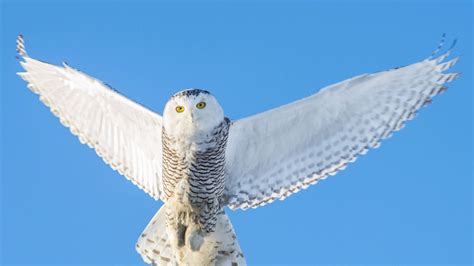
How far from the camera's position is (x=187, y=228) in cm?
964

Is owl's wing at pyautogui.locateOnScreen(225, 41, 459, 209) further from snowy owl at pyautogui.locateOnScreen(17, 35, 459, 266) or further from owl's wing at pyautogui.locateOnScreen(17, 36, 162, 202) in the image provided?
owl's wing at pyautogui.locateOnScreen(17, 36, 162, 202)

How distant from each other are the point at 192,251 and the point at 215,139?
4.17 feet

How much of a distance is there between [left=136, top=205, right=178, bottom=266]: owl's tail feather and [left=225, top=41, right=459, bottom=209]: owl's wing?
752mm

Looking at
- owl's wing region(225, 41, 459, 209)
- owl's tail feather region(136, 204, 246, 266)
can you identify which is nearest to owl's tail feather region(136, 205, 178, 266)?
owl's tail feather region(136, 204, 246, 266)

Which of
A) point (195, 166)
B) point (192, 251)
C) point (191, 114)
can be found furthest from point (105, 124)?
point (191, 114)

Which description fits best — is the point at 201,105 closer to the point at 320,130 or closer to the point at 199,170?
the point at 199,170

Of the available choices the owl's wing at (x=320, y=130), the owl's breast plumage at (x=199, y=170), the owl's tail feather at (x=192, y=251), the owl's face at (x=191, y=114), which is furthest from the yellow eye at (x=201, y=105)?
the owl's tail feather at (x=192, y=251)

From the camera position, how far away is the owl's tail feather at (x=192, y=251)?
384 inches

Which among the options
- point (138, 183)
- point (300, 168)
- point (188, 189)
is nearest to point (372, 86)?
point (300, 168)

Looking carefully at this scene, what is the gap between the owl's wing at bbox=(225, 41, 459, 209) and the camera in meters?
9.46

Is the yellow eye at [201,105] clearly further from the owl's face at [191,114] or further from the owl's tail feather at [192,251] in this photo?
the owl's tail feather at [192,251]

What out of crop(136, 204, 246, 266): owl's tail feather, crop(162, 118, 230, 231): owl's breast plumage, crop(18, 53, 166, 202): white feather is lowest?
crop(136, 204, 246, 266): owl's tail feather

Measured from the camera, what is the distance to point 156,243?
10.0 m

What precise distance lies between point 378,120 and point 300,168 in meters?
0.96
